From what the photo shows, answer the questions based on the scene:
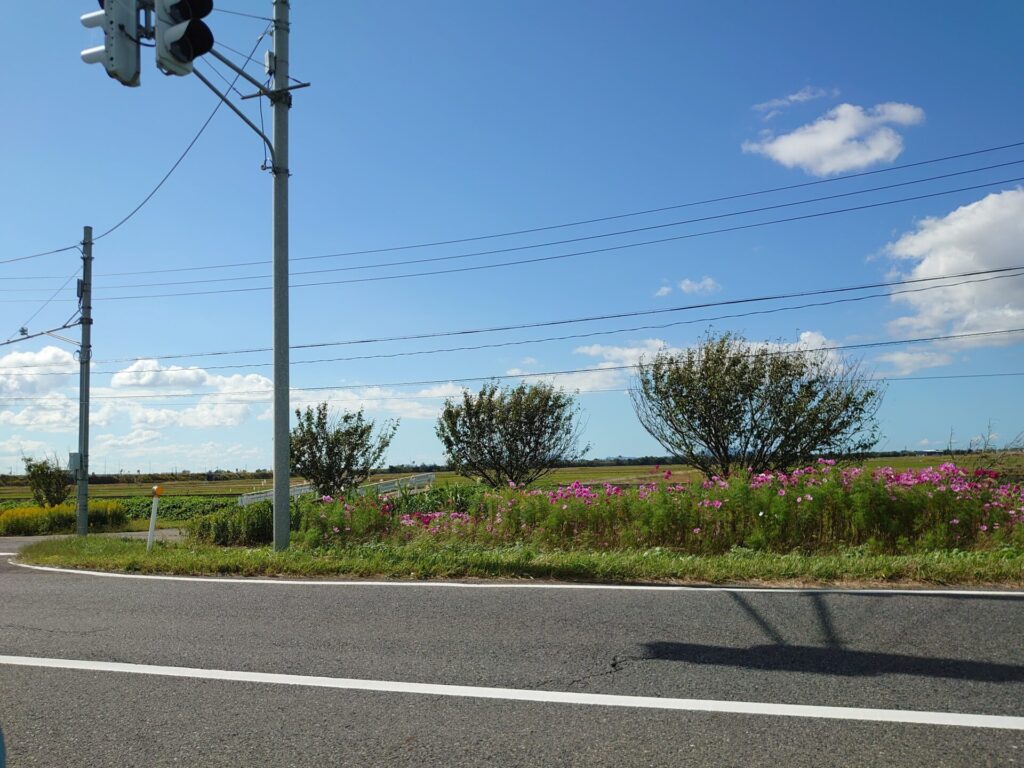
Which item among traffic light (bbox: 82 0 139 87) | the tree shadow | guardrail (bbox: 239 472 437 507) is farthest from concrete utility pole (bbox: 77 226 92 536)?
the tree shadow

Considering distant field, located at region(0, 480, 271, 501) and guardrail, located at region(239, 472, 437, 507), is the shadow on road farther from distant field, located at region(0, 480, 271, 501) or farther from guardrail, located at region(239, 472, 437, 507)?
distant field, located at region(0, 480, 271, 501)

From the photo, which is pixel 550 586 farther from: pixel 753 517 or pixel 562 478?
pixel 562 478

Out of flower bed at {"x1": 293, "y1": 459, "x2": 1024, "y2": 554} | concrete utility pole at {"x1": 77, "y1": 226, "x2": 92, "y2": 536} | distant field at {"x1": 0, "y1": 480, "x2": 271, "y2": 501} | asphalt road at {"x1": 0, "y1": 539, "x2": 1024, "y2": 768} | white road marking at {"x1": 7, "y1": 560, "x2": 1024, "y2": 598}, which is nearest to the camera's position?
asphalt road at {"x1": 0, "y1": 539, "x2": 1024, "y2": 768}

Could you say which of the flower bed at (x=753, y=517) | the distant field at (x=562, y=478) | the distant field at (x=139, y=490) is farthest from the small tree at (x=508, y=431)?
the distant field at (x=139, y=490)

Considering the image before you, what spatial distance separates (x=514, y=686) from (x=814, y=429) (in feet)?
60.5

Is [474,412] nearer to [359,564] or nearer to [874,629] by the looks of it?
[359,564]

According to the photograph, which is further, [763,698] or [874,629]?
[874,629]

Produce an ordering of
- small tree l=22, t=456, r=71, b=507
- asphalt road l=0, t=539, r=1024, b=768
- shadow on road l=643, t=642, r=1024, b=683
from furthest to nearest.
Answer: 1. small tree l=22, t=456, r=71, b=507
2. shadow on road l=643, t=642, r=1024, b=683
3. asphalt road l=0, t=539, r=1024, b=768

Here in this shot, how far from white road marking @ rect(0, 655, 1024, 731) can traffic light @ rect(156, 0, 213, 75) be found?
537 cm

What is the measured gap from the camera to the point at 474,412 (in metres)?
28.0

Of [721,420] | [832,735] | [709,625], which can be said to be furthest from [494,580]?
[721,420]

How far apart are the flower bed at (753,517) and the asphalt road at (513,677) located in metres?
4.03

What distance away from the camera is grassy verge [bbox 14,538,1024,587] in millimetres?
7449

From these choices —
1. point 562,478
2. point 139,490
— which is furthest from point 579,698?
point 139,490
